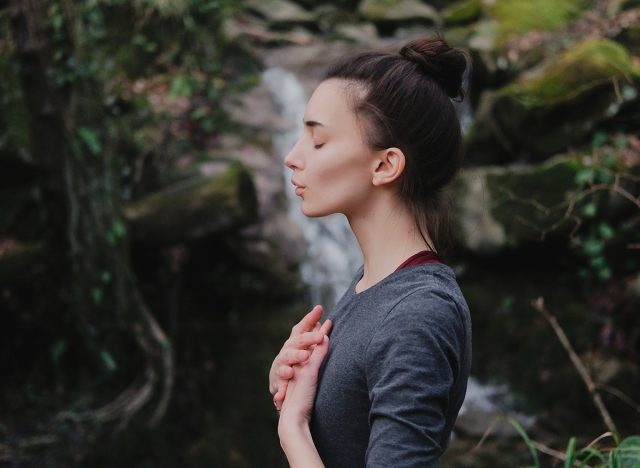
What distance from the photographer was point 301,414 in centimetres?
123

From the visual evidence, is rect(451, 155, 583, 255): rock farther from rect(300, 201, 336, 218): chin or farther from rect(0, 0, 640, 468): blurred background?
rect(300, 201, 336, 218): chin

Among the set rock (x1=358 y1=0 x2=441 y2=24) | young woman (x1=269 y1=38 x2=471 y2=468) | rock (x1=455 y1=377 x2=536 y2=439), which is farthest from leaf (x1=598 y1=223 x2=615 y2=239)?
rock (x1=358 y1=0 x2=441 y2=24)

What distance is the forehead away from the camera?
128cm

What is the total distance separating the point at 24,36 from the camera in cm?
393

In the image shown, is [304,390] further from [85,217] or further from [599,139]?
[599,139]

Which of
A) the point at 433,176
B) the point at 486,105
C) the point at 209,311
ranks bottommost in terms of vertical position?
the point at 209,311

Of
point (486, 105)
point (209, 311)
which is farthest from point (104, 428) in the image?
point (486, 105)

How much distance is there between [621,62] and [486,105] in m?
1.14

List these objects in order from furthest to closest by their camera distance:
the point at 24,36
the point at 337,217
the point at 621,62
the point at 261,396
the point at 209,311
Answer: the point at 337,217 → the point at 209,311 → the point at 621,62 → the point at 261,396 → the point at 24,36

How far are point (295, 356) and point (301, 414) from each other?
0.34 ft

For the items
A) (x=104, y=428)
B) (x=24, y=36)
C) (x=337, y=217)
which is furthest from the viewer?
(x=337, y=217)

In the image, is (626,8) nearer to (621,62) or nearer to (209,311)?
(621,62)

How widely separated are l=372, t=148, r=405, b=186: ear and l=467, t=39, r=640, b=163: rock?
4.10 meters

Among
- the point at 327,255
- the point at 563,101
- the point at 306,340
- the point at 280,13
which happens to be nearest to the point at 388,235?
the point at 306,340
